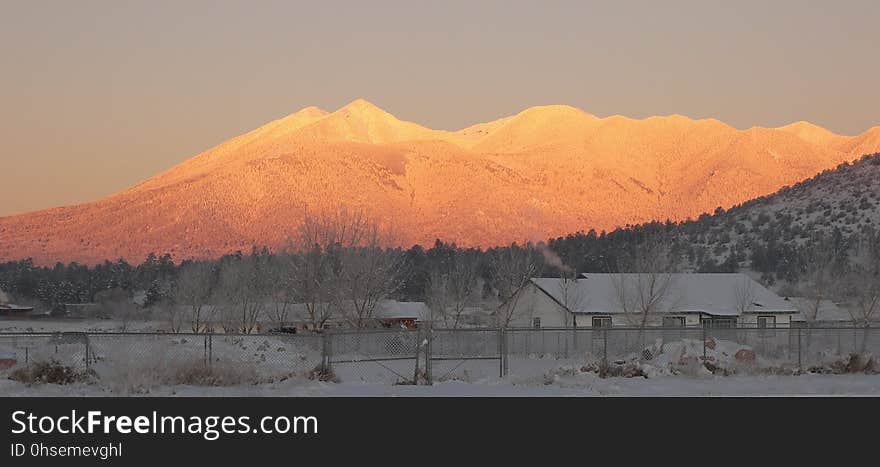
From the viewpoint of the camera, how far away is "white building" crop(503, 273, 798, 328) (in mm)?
59094

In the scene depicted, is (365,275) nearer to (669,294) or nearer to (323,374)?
(669,294)

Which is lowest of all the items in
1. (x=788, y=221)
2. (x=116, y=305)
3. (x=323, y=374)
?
(x=116, y=305)

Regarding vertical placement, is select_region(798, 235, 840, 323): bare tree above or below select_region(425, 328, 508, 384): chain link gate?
above

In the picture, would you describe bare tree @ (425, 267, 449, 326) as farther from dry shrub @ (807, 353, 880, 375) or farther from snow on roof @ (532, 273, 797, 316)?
dry shrub @ (807, 353, 880, 375)

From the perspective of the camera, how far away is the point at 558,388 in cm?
2802

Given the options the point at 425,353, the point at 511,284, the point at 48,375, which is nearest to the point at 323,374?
the point at 425,353

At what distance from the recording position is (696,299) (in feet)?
204

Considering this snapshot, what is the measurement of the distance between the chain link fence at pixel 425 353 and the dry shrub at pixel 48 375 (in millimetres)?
638

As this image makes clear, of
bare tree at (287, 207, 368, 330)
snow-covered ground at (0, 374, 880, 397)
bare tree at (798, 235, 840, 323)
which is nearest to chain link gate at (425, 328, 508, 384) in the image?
snow-covered ground at (0, 374, 880, 397)

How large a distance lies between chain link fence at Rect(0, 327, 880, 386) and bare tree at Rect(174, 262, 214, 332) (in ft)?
120

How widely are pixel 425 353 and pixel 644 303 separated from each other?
30020 mm

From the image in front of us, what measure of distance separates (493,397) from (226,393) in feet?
19.9
